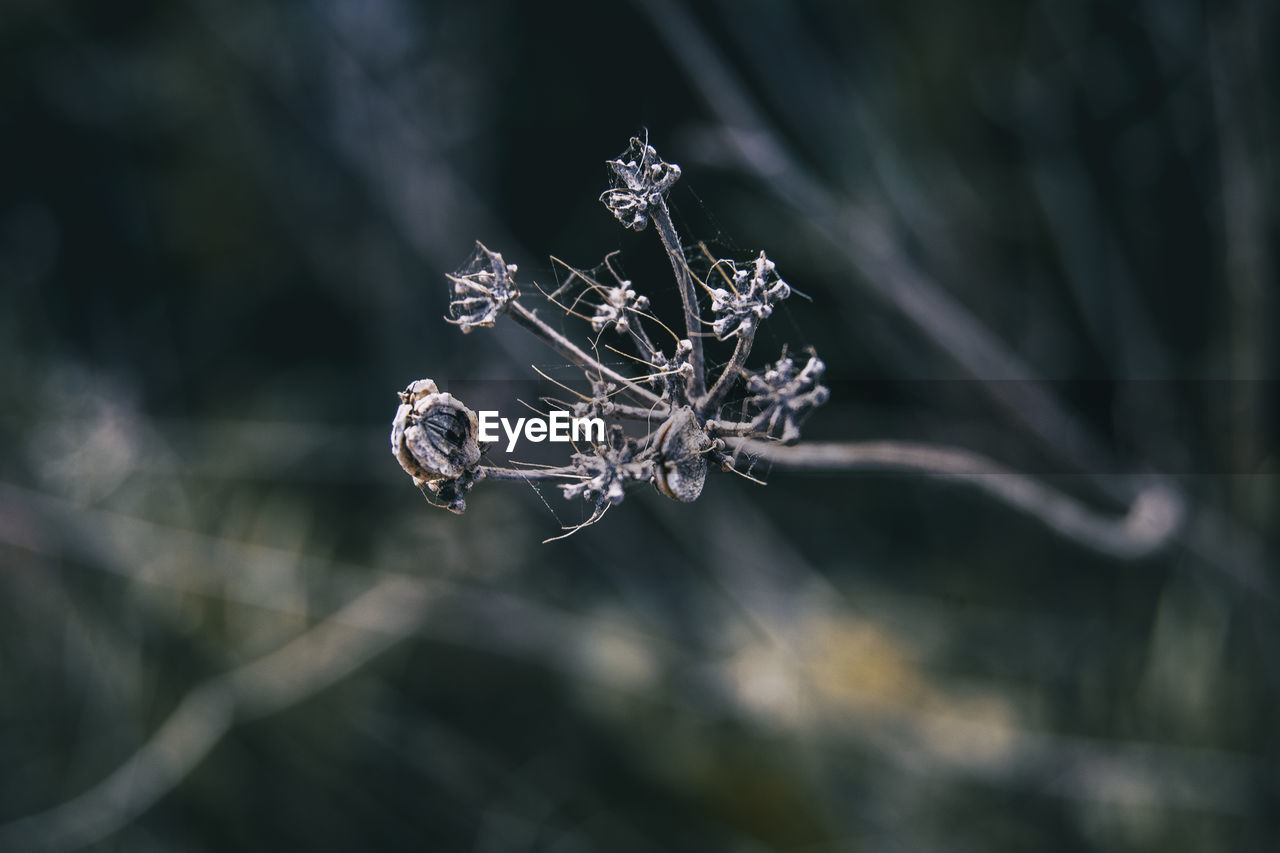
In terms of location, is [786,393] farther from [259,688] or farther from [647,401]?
[259,688]

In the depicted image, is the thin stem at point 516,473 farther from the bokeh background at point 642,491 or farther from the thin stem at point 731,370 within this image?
the bokeh background at point 642,491

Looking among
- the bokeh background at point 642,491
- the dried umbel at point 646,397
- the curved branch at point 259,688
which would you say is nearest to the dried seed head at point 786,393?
the dried umbel at point 646,397

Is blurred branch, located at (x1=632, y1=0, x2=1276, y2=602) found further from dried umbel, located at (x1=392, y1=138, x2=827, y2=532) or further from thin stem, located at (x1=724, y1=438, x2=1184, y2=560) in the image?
dried umbel, located at (x1=392, y1=138, x2=827, y2=532)

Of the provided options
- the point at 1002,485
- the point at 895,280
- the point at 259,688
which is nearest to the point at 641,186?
the point at 1002,485

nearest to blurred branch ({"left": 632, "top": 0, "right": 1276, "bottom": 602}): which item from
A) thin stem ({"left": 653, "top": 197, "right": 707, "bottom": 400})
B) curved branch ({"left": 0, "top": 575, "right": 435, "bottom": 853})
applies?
thin stem ({"left": 653, "top": 197, "right": 707, "bottom": 400})

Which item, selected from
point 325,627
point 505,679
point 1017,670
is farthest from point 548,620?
point 1017,670

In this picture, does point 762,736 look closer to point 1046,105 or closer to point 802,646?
point 802,646
